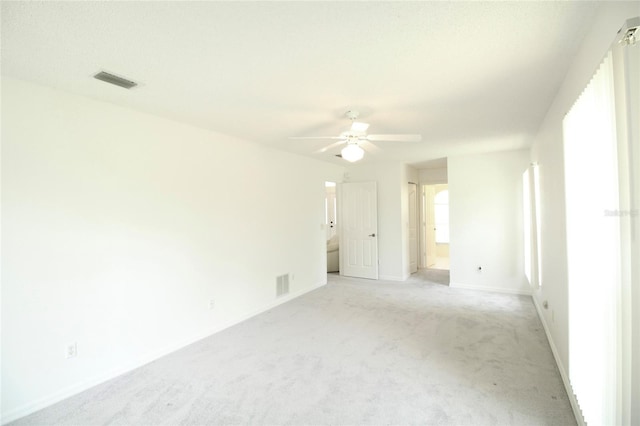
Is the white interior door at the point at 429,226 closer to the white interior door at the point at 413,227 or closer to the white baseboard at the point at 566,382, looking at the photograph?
the white interior door at the point at 413,227

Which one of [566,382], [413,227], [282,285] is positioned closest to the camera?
[566,382]

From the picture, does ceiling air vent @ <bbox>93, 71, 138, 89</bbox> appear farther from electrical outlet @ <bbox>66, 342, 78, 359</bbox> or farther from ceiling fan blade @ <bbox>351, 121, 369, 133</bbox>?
electrical outlet @ <bbox>66, 342, 78, 359</bbox>

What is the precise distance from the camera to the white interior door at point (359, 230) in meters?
6.54

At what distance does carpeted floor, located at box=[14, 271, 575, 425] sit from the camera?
224 cm

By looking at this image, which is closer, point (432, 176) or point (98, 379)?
point (98, 379)

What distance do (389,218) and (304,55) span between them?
482 centimetres

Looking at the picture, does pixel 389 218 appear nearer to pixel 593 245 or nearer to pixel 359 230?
pixel 359 230

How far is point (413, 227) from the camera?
24.2ft

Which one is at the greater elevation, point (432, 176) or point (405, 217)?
point (432, 176)

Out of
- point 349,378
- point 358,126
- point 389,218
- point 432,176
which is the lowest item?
point 349,378

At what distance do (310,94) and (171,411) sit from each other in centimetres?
263

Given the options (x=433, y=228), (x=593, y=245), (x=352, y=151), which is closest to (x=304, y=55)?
(x=352, y=151)

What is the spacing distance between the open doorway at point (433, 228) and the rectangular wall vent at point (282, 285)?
400 cm

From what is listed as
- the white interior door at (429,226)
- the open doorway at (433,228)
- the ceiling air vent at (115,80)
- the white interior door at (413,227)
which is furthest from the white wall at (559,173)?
the white interior door at (429,226)
